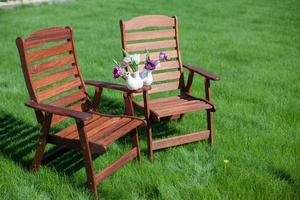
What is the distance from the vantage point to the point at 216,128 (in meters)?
5.22

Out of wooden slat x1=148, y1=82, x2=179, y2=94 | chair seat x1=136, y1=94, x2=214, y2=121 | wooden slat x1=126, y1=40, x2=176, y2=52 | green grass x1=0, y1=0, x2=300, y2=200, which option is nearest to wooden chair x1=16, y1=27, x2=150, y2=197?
green grass x1=0, y1=0, x2=300, y2=200

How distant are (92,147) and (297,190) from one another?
6.09 ft

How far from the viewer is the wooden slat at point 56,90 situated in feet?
13.7

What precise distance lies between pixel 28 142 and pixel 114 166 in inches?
54.7

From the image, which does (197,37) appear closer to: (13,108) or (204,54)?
(204,54)

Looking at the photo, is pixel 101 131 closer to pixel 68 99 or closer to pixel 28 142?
pixel 68 99

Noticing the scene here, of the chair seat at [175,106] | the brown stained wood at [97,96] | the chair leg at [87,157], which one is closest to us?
the chair leg at [87,157]

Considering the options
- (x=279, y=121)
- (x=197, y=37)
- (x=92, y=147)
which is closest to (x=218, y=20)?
(x=197, y=37)

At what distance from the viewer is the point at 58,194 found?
3.77m

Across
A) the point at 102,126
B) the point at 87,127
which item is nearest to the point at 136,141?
the point at 102,126

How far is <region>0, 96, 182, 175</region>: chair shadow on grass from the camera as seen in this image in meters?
4.39

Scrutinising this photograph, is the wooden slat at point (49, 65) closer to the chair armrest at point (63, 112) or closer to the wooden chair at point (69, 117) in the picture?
the wooden chair at point (69, 117)

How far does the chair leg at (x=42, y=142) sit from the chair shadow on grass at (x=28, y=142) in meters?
0.20

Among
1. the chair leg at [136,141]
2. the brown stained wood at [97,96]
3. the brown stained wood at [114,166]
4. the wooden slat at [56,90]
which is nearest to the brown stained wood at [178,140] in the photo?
the chair leg at [136,141]
